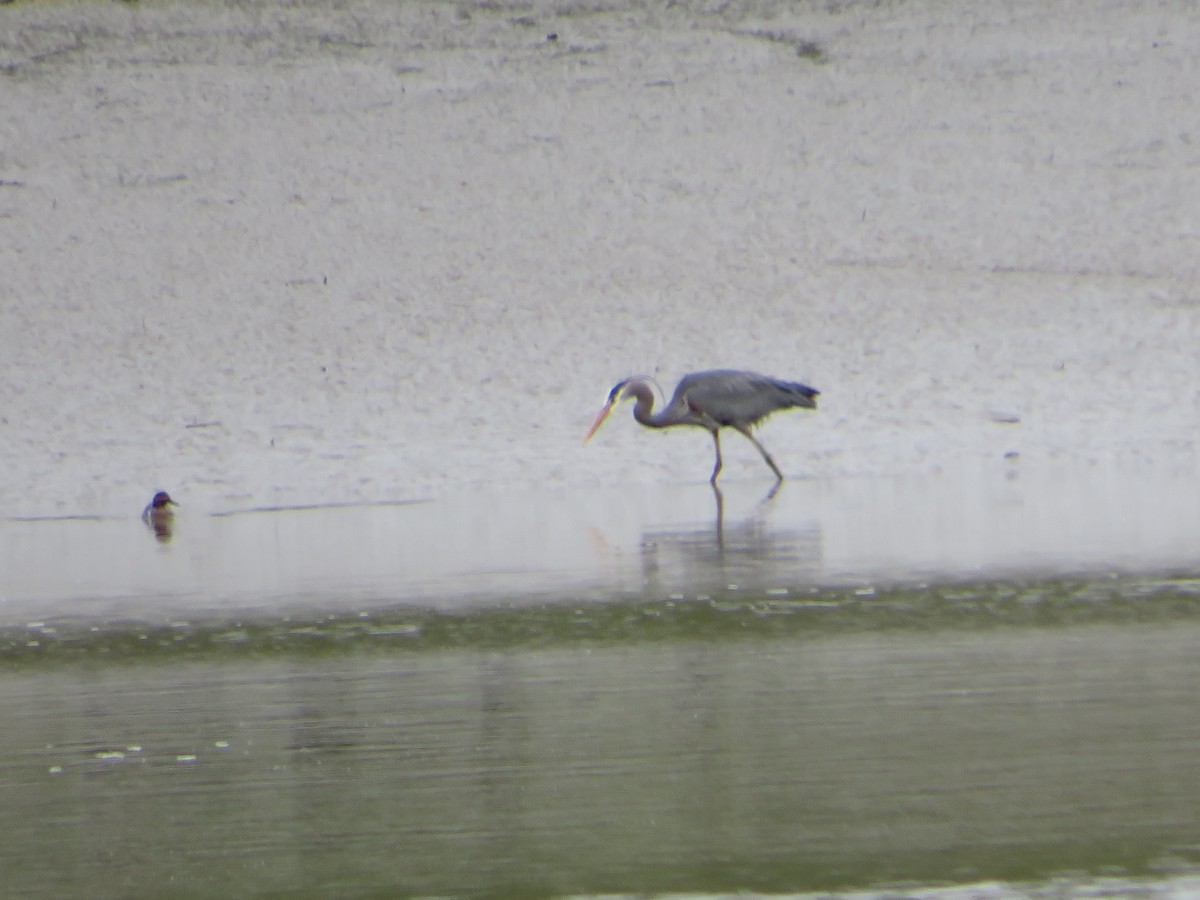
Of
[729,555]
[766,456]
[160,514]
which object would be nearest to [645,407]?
[766,456]

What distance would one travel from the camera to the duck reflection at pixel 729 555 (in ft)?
23.6

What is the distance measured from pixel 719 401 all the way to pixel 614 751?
856cm

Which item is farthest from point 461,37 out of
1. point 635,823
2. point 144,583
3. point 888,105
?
point 635,823

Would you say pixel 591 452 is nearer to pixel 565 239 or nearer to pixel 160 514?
pixel 160 514

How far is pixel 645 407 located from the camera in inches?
516

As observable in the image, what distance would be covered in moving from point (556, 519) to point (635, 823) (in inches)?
253

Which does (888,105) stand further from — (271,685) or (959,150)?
(271,685)

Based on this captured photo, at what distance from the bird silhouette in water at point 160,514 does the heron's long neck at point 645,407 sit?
328 centimetres

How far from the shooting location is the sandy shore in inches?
545

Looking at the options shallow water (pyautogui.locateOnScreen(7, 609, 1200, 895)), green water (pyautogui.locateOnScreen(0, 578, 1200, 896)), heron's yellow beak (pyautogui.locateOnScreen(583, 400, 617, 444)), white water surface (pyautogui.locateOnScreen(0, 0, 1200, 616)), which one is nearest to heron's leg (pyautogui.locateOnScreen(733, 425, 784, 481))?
white water surface (pyautogui.locateOnScreen(0, 0, 1200, 616))

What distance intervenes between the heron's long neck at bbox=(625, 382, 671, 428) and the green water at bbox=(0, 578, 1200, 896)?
21.6 feet

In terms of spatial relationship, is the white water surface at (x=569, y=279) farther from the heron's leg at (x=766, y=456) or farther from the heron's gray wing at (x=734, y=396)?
the heron's gray wing at (x=734, y=396)

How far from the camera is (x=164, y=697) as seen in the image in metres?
5.23

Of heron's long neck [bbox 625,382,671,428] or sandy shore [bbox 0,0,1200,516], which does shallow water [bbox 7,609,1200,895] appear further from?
heron's long neck [bbox 625,382,671,428]
